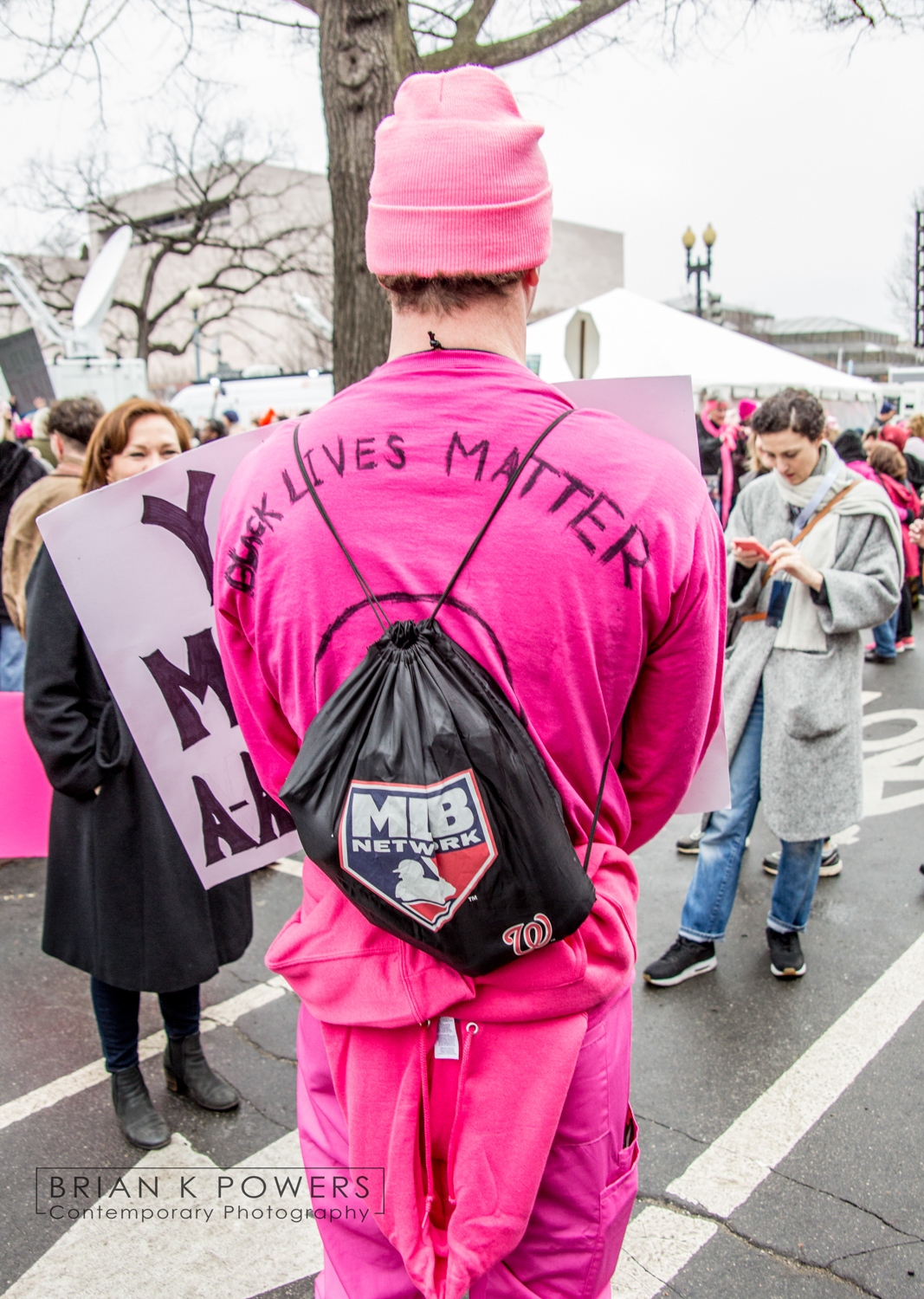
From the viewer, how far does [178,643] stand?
7.31 ft

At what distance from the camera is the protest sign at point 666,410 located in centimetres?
173

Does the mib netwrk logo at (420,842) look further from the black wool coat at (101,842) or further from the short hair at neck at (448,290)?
the black wool coat at (101,842)

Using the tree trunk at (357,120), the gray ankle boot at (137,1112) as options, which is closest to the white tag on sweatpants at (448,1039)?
the gray ankle boot at (137,1112)

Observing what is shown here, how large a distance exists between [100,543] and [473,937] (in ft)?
4.52

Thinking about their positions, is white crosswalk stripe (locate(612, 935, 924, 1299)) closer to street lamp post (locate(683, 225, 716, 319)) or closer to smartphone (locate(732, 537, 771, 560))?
smartphone (locate(732, 537, 771, 560))

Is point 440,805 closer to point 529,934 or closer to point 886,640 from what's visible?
point 529,934

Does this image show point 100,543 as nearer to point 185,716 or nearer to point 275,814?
point 185,716

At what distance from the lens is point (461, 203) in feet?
4.14

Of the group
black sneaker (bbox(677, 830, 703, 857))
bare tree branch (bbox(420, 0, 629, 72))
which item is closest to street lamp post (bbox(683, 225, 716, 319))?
Result: bare tree branch (bbox(420, 0, 629, 72))

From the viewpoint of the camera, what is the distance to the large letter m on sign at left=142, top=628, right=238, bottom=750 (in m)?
2.22

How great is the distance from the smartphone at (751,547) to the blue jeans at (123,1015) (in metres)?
2.18

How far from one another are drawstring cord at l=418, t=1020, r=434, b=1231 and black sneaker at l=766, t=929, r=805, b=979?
264 cm

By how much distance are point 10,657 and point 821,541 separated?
4.03 m

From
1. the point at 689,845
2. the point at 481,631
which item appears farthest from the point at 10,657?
the point at 481,631
